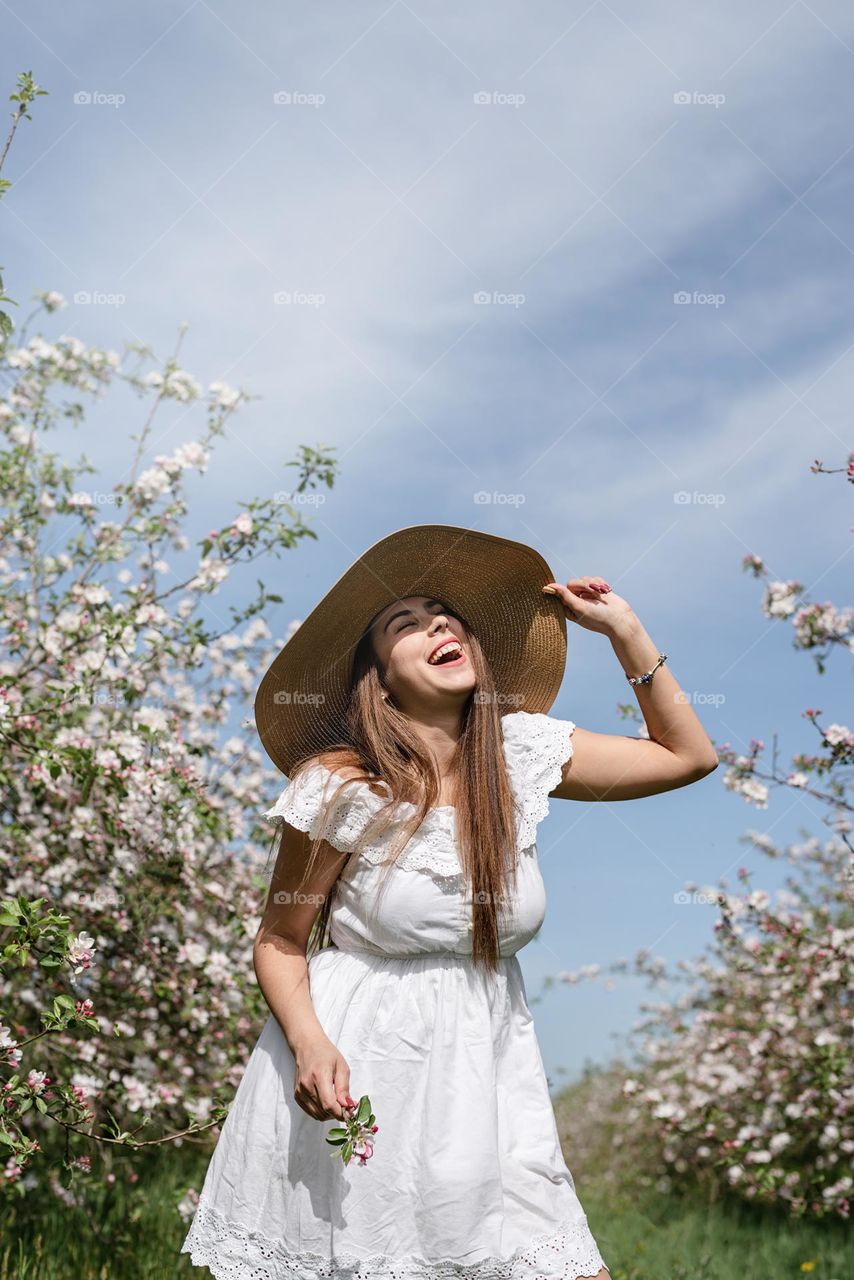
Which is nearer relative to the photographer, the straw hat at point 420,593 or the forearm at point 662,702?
the forearm at point 662,702

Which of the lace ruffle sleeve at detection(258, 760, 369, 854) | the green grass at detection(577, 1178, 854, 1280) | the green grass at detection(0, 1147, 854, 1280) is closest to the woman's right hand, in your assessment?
the lace ruffle sleeve at detection(258, 760, 369, 854)

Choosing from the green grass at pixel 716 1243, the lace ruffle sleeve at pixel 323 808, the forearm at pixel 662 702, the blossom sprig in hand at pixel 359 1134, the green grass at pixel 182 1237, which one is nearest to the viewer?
the blossom sprig in hand at pixel 359 1134

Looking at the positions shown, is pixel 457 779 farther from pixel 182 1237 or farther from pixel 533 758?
pixel 182 1237

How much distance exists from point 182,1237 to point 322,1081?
108 inches

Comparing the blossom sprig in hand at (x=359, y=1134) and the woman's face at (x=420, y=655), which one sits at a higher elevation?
the woman's face at (x=420, y=655)

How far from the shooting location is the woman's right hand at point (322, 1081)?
2234 mm

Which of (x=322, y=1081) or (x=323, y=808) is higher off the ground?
(x=323, y=808)

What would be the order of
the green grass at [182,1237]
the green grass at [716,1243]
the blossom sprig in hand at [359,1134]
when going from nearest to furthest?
1. the blossom sprig in hand at [359,1134]
2. the green grass at [182,1237]
3. the green grass at [716,1243]

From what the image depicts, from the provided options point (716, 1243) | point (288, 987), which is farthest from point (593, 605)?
point (716, 1243)

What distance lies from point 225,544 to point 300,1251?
296 centimetres

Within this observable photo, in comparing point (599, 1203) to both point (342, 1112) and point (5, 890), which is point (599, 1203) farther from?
point (342, 1112)

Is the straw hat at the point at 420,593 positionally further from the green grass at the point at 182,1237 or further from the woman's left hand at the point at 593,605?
the green grass at the point at 182,1237

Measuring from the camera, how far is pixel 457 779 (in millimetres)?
2645

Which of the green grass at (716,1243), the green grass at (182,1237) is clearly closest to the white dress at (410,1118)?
the green grass at (182,1237)
